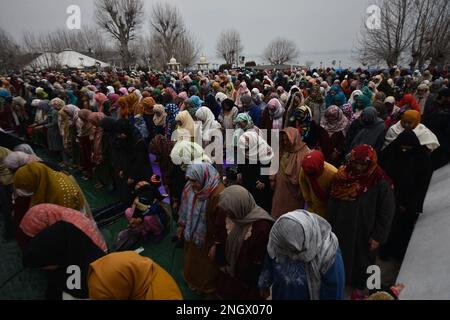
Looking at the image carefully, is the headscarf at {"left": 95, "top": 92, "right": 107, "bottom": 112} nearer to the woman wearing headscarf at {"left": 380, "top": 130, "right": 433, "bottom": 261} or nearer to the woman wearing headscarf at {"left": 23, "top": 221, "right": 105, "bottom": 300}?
the woman wearing headscarf at {"left": 23, "top": 221, "right": 105, "bottom": 300}

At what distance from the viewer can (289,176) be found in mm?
3291

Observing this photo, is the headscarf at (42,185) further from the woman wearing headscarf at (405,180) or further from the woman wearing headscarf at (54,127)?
the woman wearing headscarf at (54,127)

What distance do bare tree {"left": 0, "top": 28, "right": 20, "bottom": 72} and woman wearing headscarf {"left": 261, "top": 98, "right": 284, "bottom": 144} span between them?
37194mm

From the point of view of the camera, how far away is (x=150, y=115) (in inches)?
271

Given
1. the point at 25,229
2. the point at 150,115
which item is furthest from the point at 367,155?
the point at 150,115

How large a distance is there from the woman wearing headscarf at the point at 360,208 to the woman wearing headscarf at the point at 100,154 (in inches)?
163

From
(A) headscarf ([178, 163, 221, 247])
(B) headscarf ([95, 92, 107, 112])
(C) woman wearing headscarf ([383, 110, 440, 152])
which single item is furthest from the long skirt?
(B) headscarf ([95, 92, 107, 112])

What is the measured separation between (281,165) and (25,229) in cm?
263

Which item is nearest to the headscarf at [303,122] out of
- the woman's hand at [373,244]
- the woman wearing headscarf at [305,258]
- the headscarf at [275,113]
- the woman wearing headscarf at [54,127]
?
the headscarf at [275,113]

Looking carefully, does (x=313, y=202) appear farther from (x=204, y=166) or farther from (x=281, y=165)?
(x=204, y=166)

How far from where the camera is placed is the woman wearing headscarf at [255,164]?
11.5 ft

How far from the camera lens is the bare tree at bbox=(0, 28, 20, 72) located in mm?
31864

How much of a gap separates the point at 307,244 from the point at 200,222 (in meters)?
1.30

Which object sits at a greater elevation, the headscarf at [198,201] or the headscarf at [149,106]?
the headscarf at [149,106]
